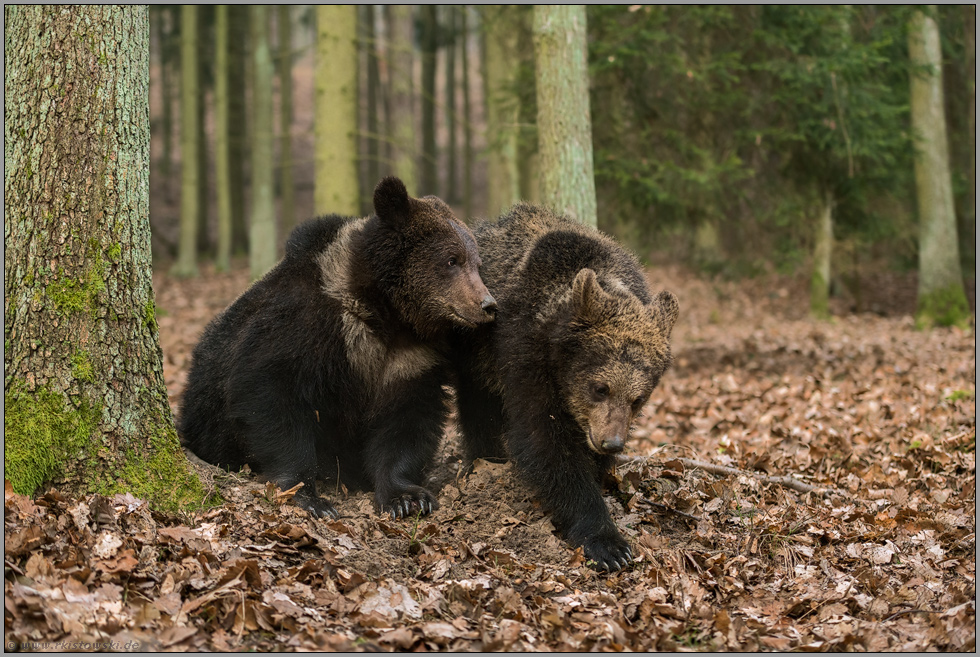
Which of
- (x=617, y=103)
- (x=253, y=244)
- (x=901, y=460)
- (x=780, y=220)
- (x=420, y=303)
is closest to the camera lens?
(x=420, y=303)

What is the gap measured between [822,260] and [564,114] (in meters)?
11.1

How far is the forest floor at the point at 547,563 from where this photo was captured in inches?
145

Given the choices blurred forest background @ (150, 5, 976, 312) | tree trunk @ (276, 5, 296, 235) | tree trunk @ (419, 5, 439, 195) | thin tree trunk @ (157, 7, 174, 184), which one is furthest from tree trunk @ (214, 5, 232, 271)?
thin tree trunk @ (157, 7, 174, 184)

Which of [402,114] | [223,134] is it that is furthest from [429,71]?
[402,114]

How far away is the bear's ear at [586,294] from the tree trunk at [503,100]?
772 centimetres

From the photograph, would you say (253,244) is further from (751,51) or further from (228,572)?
(228,572)

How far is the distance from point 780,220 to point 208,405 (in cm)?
1177

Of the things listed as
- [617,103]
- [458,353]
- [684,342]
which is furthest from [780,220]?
[458,353]

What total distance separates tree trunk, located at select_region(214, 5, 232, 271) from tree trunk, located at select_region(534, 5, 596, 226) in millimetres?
14528

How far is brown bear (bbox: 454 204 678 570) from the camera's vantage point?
5.15 meters

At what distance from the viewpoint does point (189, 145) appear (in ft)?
69.9

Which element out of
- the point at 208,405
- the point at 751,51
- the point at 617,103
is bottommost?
the point at 208,405

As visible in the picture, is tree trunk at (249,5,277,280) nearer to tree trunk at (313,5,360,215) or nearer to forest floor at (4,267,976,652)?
tree trunk at (313,5,360,215)

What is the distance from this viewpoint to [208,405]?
6.32 meters
